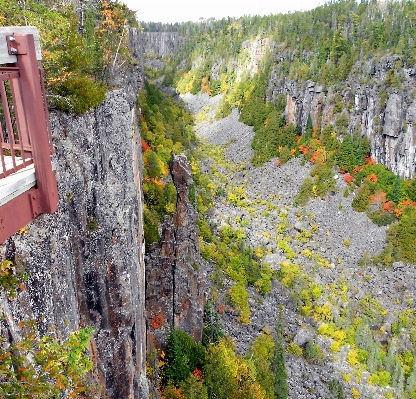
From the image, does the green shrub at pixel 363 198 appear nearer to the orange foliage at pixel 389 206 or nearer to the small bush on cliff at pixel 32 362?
the orange foliage at pixel 389 206

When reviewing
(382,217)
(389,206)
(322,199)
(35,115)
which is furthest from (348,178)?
(35,115)

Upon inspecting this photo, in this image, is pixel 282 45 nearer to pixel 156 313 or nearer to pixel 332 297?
pixel 332 297

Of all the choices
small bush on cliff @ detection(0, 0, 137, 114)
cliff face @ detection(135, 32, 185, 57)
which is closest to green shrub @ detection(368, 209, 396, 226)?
small bush on cliff @ detection(0, 0, 137, 114)

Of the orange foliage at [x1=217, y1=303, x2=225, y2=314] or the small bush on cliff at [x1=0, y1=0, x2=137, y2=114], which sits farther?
the orange foliage at [x1=217, y1=303, x2=225, y2=314]

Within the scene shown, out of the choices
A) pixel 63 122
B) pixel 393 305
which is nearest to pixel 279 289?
pixel 393 305

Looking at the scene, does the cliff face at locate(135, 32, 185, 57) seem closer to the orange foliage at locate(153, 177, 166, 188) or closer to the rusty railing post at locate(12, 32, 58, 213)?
the orange foliage at locate(153, 177, 166, 188)
